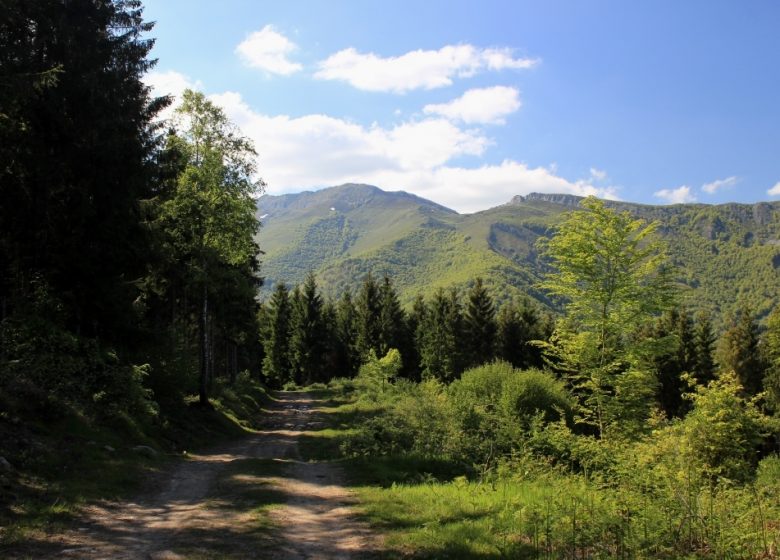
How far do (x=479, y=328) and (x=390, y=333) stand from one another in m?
11.9

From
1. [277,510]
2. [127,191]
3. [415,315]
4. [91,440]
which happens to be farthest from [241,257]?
[415,315]

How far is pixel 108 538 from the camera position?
715 cm

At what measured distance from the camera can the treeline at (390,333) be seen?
5775cm

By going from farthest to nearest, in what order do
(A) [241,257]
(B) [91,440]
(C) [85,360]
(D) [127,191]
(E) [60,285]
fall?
(A) [241,257], (D) [127,191], (E) [60,285], (C) [85,360], (B) [91,440]

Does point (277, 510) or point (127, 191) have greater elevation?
point (127, 191)

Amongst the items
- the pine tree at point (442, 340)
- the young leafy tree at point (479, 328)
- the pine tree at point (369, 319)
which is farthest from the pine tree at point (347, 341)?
the young leafy tree at point (479, 328)

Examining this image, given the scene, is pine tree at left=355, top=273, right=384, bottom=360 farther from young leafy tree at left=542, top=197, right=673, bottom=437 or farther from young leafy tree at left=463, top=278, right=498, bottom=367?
young leafy tree at left=542, top=197, right=673, bottom=437

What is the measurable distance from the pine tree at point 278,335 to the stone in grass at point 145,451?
184 feet

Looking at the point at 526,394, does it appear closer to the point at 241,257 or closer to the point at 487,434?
the point at 487,434

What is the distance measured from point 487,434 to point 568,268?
7.53m

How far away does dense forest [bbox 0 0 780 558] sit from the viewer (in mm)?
7609

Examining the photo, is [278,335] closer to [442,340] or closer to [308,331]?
[308,331]

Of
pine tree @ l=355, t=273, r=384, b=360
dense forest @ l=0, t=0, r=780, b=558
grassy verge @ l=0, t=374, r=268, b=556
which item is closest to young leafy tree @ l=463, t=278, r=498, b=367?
pine tree @ l=355, t=273, r=384, b=360

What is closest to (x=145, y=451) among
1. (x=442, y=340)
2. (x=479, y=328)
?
(x=479, y=328)
